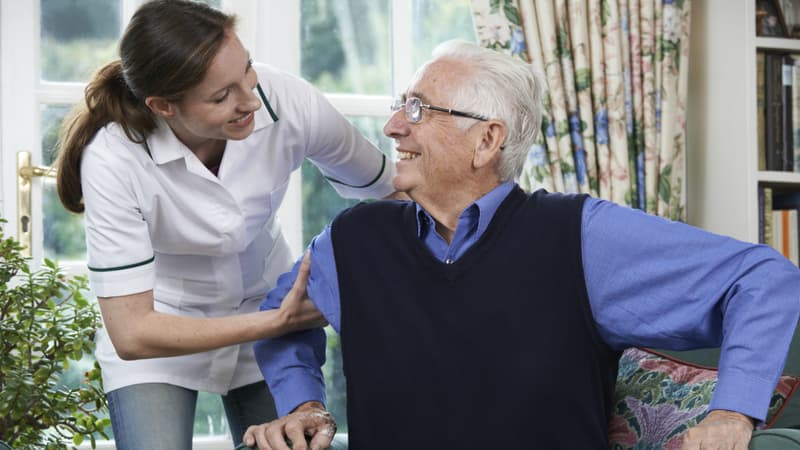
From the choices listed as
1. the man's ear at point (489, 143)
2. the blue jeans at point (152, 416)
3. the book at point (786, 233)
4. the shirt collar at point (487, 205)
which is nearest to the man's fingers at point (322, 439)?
the blue jeans at point (152, 416)

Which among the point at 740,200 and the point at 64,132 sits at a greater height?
the point at 64,132

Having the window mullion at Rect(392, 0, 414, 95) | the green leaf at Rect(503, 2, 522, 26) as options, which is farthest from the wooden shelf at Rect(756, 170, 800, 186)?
the window mullion at Rect(392, 0, 414, 95)

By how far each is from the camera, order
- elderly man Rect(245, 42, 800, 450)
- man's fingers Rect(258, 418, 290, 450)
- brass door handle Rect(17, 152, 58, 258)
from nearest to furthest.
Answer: elderly man Rect(245, 42, 800, 450)
man's fingers Rect(258, 418, 290, 450)
brass door handle Rect(17, 152, 58, 258)

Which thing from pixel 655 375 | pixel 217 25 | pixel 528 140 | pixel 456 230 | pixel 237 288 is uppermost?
pixel 217 25

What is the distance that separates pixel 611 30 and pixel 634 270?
172 centimetres

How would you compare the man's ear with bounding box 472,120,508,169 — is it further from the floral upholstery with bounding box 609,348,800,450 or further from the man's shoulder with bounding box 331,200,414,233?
the floral upholstery with bounding box 609,348,800,450

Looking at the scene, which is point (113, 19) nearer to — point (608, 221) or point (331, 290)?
point (331, 290)

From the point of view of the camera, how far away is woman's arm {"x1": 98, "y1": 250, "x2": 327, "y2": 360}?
5.67ft

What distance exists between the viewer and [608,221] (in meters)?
1.57

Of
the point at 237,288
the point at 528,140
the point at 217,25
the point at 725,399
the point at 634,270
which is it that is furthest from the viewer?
the point at 237,288

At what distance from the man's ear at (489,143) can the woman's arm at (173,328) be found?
1.31 ft

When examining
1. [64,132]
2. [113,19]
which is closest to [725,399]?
[64,132]

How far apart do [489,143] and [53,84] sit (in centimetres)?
180

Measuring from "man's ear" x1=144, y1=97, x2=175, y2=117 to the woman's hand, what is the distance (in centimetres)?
38
